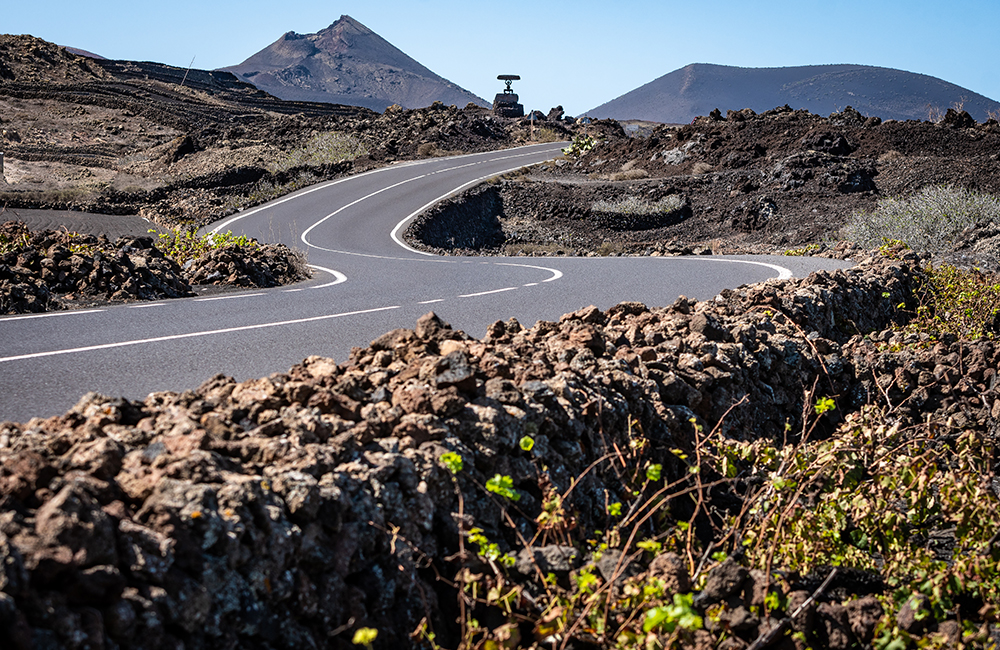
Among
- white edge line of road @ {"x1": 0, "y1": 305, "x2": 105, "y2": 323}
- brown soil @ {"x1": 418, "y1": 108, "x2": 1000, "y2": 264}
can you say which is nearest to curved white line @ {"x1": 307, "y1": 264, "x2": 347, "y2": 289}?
white edge line of road @ {"x1": 0, "y1": 305, "x2": 105, "y2": 323}

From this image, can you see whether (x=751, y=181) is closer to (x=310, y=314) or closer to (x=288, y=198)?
(x=288, y=198)

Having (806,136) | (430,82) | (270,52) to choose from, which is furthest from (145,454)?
(270,52)

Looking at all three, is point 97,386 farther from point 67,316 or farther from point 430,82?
point 430,82

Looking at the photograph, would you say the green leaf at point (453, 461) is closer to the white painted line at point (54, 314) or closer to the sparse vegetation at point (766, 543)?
the sparse vegetation at point (766, 543)

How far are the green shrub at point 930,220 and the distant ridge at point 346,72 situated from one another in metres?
129

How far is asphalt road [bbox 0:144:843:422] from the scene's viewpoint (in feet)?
18.1

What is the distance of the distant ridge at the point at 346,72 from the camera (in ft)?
500

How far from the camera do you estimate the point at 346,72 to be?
169m

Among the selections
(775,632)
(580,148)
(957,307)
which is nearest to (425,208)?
(580,148)

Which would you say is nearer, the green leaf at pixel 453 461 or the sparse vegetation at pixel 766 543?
the sparse vegetation at pixel 766 543

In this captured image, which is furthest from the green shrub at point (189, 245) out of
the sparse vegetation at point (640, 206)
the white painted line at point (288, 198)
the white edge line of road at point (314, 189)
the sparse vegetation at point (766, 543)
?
the sparse vegetation at point (640, 206)

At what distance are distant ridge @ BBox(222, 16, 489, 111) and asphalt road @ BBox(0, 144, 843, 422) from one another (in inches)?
5250

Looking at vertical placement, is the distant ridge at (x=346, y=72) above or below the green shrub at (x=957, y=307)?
above

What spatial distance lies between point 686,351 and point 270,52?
19748cm
